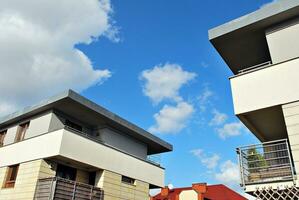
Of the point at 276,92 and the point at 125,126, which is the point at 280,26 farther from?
the point at 125,126

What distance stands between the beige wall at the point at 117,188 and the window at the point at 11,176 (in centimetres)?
429

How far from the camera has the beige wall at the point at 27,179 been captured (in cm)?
1390

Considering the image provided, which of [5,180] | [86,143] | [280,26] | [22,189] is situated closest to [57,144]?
[86,143]

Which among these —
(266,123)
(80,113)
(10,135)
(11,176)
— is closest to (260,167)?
(266,123)

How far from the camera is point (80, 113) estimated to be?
54.5ft

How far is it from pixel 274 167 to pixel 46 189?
32.2ft

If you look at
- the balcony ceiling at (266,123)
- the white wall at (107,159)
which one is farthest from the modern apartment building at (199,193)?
the balcony ceiling at (266,123)

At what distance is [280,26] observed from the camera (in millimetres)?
9227

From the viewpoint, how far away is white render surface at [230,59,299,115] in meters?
8.02

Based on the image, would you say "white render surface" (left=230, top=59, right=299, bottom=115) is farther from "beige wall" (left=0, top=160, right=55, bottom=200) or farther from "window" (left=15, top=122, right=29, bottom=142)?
"window" (left=15, top=122, right=29, bottom=142)

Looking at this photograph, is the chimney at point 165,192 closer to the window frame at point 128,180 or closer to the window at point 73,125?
the window frame at point 128,180

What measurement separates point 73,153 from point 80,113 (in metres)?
2.78

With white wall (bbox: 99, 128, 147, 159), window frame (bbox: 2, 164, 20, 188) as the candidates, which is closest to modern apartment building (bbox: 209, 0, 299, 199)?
white wall (bbox: 99, 128, 147, 159)

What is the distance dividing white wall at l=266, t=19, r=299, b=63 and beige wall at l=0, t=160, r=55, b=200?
37.0 ft
